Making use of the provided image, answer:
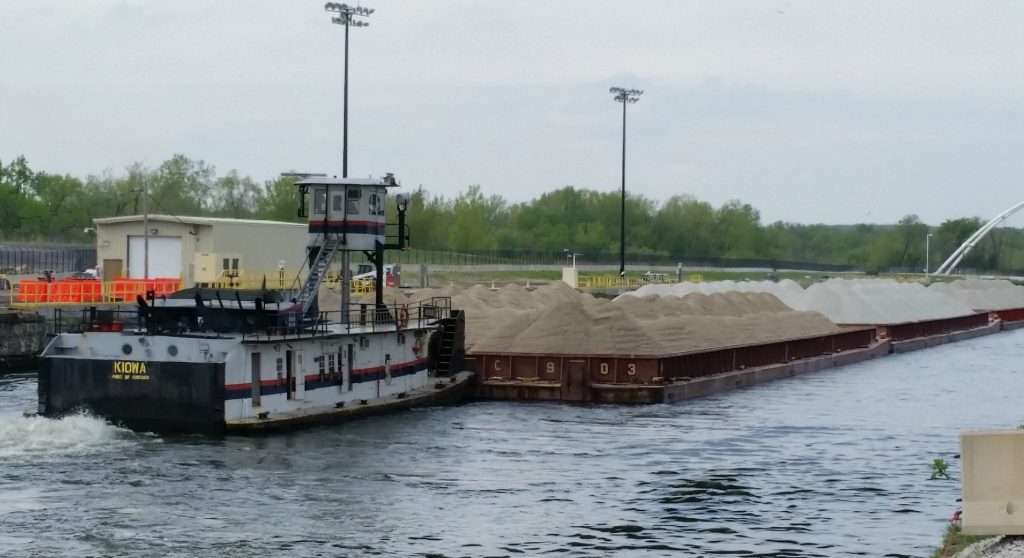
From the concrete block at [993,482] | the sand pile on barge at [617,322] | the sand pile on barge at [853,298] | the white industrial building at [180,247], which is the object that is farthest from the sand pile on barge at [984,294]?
the concrete block at [993,482]

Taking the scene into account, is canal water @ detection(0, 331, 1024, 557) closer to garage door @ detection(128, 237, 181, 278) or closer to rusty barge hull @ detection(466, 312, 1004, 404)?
rusty barge hull @ detection(466, 312, 1004, 404)

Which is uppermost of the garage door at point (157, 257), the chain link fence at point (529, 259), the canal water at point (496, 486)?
the chain link fence at point (529, 259)

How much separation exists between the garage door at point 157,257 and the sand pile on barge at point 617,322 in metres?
13.1

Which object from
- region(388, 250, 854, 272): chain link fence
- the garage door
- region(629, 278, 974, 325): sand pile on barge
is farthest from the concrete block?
region(388, 250, 854, 272): chain link fence

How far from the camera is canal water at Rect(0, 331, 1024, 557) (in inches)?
1006

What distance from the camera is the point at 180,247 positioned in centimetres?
6950

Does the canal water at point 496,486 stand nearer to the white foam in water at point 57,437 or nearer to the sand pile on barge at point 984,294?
the white foam in water at point 57,437

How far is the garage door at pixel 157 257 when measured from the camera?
69625 mm

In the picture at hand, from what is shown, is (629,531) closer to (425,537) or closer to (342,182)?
(425,537)

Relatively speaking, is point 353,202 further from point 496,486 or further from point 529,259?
point 529,259

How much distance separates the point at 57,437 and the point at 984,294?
103 metres

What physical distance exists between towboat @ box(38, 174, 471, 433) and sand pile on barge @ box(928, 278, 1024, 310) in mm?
82468

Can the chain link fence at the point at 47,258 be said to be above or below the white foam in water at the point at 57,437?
above

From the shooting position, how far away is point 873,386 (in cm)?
5669
